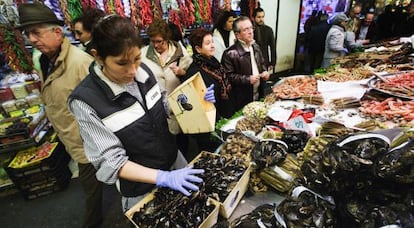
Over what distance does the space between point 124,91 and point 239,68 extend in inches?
82.2

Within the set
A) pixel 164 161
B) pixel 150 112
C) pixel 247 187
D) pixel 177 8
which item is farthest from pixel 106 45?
pixel 177 8

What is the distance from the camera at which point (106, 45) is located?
1064 millimetres

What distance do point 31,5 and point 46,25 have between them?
0.67 ft

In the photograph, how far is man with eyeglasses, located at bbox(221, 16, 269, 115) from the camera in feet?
9.59

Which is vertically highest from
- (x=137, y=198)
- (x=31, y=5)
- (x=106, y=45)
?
(x=31, y=5)

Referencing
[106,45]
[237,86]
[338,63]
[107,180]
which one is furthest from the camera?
[338,63]

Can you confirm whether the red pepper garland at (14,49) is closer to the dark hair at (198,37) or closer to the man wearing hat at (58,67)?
the man wearing hat at (58,67)

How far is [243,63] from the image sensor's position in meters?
3.04

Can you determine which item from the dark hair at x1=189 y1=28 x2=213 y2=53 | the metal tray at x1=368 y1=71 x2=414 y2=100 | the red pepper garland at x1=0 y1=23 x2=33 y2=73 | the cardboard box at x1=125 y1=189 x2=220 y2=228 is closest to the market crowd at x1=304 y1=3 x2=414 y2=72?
the metal tray at x1=368 y1=71 x2=414 y2=100

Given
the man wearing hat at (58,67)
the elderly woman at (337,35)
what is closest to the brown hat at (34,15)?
the man wearing hat at (58,67)

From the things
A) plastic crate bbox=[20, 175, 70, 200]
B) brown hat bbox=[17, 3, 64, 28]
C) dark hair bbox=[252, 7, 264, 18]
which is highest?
brown hat bbox=[17, 3, 64, 28]

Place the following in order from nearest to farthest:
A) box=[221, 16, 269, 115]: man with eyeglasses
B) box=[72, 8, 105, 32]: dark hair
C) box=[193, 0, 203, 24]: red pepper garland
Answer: box=[72, 8, 105, 32]: dark hair
box=[221, 16, 269, 115]: man with eyeglasses
box=[193, 0, 203, 24]: red pepper garland

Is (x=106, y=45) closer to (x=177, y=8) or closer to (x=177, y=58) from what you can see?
(x=177, y=58)

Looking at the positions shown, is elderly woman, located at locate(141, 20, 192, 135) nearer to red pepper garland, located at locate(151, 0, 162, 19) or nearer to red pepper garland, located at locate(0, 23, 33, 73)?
red pepper garland, located at locate(151, 0, 162, 19)
